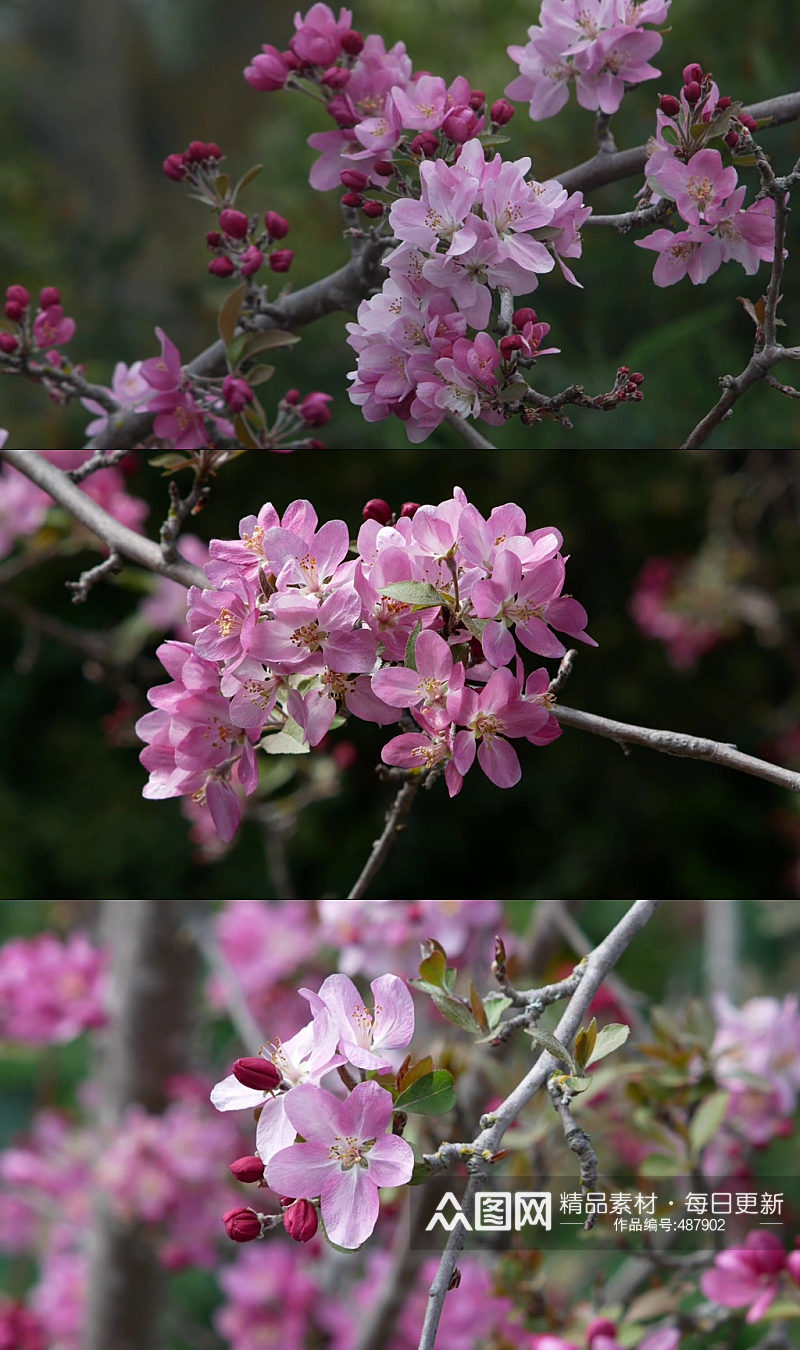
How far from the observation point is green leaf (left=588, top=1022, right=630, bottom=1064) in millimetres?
384

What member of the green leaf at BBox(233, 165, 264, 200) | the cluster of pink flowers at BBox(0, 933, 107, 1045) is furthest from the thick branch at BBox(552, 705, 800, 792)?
the cluster of pink flowers at BBox(0, 933, 107, 1045)

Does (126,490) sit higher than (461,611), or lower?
higher

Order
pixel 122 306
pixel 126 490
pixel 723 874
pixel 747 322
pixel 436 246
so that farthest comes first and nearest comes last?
pixel 723 874
pixel 122 306
pixel 126 490
pixel 747 322
pixel 436 246

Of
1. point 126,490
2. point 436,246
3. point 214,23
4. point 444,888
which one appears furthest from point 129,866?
point 436,246

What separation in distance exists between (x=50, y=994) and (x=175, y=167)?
98 centimetres

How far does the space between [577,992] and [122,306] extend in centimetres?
121

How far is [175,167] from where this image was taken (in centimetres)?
61

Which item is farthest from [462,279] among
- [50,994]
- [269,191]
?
[50,994]

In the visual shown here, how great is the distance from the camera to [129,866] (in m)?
1.60

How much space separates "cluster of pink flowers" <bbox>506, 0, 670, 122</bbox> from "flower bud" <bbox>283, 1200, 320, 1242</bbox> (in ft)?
1.73

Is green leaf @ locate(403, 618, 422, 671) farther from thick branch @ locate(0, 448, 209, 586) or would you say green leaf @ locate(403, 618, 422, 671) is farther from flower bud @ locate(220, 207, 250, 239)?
flower bud @ locate(220, 207, 250, 239)

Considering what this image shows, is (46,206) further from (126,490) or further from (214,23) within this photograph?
(126,490)

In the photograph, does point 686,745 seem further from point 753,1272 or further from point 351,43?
point 351,43

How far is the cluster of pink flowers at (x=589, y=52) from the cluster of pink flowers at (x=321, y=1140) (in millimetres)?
481
